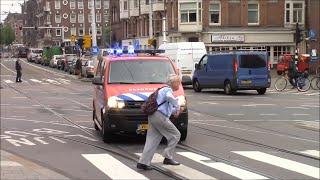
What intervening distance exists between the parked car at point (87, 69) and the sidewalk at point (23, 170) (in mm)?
36106

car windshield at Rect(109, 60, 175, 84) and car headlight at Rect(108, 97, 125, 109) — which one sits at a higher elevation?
car windshield at Rect(109, 60, 175, 84)

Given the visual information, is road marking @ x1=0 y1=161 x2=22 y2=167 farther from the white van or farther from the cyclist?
the white van

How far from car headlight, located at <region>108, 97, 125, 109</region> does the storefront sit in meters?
48.3

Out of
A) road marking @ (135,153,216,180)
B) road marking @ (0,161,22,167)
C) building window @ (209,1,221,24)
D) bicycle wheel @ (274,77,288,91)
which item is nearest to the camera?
road marking @ (135,153,216,180)

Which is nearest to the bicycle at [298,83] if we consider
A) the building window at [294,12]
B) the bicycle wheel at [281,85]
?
the bicycle wheel at [281,85]

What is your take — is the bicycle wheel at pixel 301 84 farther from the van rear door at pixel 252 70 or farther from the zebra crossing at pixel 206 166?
the zebra crossing at pixel 206 166

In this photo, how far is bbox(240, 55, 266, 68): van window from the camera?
96.7ft

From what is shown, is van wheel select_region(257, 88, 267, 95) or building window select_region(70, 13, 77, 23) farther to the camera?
building window select_region(70, 13, 77, 23)

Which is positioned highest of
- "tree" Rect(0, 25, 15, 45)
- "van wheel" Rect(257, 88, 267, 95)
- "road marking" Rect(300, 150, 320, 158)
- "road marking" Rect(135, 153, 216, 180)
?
"tree" Rect(0, 25, 15, 45)

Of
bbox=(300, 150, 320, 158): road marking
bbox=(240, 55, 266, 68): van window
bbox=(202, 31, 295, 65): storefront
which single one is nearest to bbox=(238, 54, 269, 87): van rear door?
bbox=(240, 55, 266, 68): van window

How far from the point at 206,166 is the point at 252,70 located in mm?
19742

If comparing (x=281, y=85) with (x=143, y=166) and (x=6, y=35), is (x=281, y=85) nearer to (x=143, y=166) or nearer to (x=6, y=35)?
(x=143, y=166)

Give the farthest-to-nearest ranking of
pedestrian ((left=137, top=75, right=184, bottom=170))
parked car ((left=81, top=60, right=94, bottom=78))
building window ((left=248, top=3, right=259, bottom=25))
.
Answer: building window ((left=248, top=3, right=259, bottom=25)) → parked car ((left=81, top=60, right=94, bottom=78)) → pedestrian ((left=137, top=75, right=184, bottom=170))

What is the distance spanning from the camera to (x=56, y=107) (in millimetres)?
22906
